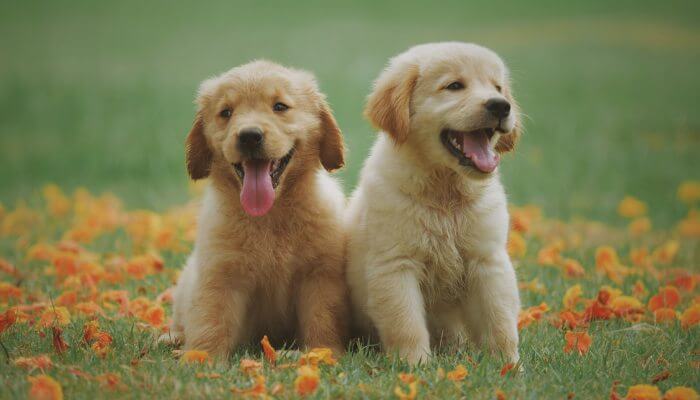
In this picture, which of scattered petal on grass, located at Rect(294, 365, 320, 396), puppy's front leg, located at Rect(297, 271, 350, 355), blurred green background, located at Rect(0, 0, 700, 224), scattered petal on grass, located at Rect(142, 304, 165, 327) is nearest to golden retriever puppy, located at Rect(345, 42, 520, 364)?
puppy's front leg, located at Rect(297, 271, 350, 355)

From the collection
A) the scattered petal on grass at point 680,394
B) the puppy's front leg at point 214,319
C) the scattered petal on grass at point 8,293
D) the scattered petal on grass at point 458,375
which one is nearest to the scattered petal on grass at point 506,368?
the scattered petal on grass at point 458,375

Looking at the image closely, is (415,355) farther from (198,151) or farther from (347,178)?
(347,178)

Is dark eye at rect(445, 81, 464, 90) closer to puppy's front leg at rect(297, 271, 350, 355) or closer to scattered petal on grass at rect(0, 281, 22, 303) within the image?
puppy's front leg at rect(297, 271, 350, 355)

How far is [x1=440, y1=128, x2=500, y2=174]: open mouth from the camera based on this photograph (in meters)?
3.46

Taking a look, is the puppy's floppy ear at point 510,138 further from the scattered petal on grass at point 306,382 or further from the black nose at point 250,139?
the scattered petal on grass at point 306,382

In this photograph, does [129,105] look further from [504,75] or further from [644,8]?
[644,8]

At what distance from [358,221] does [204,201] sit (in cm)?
80

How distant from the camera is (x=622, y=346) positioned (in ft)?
12.0

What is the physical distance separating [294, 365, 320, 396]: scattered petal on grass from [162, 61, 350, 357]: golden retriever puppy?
0.73 metres

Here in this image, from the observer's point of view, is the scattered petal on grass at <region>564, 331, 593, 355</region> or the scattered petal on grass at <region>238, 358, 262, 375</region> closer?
the scattered petal on grass at <region>238, 358, 262, 375</region>

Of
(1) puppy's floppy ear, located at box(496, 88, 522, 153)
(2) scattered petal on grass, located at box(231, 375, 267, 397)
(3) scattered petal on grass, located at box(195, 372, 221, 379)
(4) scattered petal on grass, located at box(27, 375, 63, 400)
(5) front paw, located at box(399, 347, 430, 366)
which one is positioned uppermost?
(1) puppy's floppy ear, located at box(496, 88, 522, 153)

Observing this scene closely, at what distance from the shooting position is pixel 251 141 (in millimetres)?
3455

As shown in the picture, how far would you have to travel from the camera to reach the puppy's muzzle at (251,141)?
3432 millimetres

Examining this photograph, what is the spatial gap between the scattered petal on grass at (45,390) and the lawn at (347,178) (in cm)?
10
